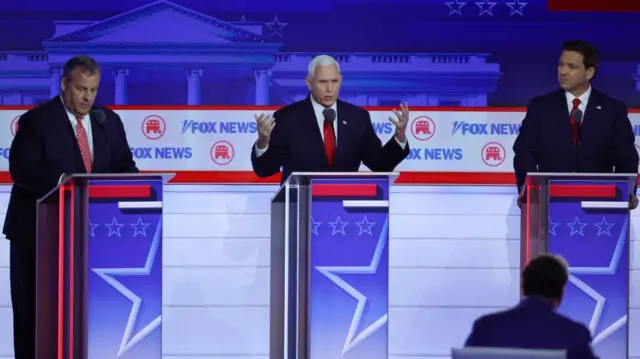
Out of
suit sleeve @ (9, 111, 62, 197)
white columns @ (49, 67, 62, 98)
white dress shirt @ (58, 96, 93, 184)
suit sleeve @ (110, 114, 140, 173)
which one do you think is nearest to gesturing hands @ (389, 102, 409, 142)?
suit sleeve @ (110, 114, 140, 173)

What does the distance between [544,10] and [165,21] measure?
2197 mm

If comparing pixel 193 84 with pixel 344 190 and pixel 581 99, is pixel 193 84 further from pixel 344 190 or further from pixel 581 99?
pixel 344 190

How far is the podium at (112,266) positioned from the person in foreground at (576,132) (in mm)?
1685

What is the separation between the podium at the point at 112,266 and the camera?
13.8 ft

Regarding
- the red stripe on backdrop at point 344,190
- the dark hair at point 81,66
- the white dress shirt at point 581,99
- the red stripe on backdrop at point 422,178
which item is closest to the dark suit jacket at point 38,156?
the dark hair at point 81,66

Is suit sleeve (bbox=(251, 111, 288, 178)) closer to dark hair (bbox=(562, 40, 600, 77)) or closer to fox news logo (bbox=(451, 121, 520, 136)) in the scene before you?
dark hair (bbox=(562, 40, 600, 77))

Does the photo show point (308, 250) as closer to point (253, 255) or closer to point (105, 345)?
point (105, 345)

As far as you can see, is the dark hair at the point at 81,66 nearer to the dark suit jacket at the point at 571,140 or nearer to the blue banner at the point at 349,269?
the blue banner at the point at 349,269

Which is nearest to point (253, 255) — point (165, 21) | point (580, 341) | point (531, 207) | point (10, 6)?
point (165, 21)

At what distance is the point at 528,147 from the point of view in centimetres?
508

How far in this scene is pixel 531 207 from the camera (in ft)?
14.4

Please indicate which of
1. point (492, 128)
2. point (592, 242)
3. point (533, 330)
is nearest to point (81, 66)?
point (592, 242)

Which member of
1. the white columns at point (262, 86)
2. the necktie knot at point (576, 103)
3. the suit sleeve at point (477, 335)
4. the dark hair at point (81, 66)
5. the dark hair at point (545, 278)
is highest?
the white columns at point (262, 86)

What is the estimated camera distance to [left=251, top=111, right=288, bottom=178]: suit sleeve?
4.89 m
